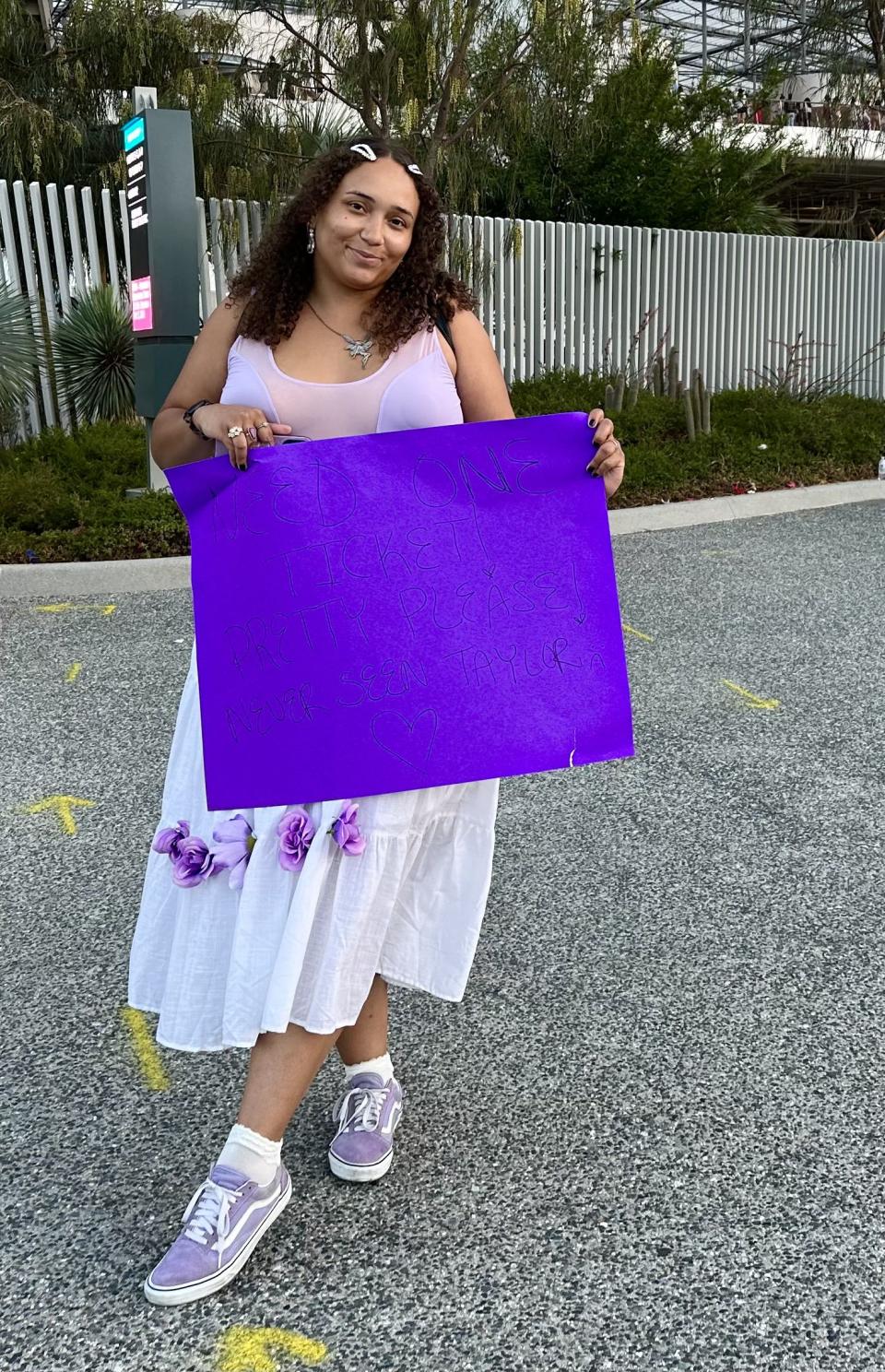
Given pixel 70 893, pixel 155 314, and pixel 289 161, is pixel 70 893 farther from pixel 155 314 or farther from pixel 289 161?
pixel 289 161

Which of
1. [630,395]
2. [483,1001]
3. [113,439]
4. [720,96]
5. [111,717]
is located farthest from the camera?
[720,96]

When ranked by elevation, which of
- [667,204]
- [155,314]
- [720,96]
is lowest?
[155,314]

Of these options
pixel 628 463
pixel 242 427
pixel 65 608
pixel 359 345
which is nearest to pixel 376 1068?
pixel 242 427

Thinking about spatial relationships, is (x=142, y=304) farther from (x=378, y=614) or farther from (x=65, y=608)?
(x=378, y=614)

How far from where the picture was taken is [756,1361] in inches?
68.1

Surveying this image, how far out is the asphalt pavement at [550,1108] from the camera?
1801 mm

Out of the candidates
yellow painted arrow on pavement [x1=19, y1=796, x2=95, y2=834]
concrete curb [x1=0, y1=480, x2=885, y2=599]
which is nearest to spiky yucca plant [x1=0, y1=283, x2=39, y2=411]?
concrete curb [x1=0, y1=480, x2=885, y2=599]

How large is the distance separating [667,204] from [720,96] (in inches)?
119

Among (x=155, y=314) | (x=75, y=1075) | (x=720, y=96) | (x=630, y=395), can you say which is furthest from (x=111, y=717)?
(x=720, y=96)

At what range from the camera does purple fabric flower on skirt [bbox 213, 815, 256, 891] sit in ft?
6.37

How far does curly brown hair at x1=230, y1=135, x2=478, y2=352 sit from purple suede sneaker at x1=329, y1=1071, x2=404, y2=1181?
135cm

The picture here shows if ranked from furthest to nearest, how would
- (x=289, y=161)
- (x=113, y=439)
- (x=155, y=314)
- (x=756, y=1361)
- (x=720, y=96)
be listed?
1. (x=720, y=96)
2. (x=289, y=161)
3. (x=113, y=439)
4. (x=155, y=314)
5. (x=756, y=1361)

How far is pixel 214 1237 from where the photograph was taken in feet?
6.07

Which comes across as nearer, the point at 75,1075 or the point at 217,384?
the point at 217,384
